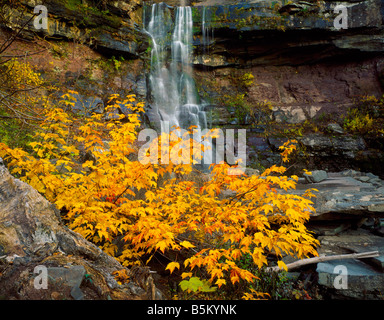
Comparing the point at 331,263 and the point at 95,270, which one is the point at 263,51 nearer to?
the point at 331,263

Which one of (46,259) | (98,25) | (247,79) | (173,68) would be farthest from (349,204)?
(98,25)

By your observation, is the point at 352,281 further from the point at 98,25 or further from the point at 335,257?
the point at 98,25

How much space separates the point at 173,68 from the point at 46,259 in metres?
13.6

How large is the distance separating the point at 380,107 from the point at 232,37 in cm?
948

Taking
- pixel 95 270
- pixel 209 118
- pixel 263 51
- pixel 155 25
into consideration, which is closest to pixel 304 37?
pixel 263 51

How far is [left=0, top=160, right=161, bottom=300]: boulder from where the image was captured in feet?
5.19

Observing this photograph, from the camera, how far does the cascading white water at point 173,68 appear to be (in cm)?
1264

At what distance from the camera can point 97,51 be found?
454 inches

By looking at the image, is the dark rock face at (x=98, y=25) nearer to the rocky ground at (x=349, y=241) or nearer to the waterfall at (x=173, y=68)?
the waterfall at (x=173, y=68)

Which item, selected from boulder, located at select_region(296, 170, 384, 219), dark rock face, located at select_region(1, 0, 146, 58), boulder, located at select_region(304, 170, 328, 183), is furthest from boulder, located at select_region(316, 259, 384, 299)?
dark rock face, located at select_region(1, 0, 146, 58)

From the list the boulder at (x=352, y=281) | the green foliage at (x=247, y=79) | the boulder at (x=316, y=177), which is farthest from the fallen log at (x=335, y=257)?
the green foliage at (x=247, y=79)

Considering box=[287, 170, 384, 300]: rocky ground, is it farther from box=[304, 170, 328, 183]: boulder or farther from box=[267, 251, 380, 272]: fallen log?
box=[304, 170, 328, 183]: boulder

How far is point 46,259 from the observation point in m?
1.78

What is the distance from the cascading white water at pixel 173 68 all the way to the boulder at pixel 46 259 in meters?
10.5
